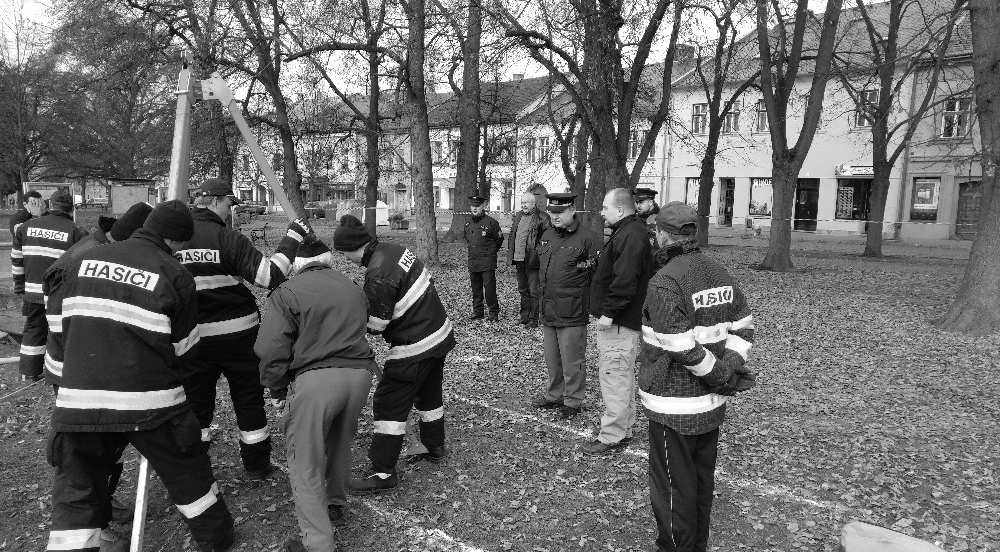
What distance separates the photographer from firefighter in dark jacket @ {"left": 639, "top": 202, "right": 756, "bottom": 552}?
10.4 ft

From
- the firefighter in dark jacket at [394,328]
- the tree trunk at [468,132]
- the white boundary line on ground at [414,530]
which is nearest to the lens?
the white boundary line on ground at [414,530]

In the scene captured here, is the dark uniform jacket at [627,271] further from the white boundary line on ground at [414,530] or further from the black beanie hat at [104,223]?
the black beanie hat at [104,223]

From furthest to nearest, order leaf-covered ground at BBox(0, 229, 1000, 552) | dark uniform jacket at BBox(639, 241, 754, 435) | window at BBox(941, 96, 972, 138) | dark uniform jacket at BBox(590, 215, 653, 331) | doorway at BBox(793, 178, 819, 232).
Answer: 1. doorway at BBox(793, 178, 819, 232)
2. window at BBox(941, 96, 972, 138)
3. dark uniform jacket at BBox(590, 215, 653, 331)
4. leaf-covered ground at BBox(0, 229, 1000, 552)
5. dark uniform jacket at BBox(639, 241, 754, 435)

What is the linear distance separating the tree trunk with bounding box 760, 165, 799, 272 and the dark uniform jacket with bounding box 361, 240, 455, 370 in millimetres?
13524

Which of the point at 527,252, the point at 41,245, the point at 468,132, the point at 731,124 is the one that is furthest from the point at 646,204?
the point at 731,124

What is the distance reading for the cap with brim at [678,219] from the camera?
3316 mm

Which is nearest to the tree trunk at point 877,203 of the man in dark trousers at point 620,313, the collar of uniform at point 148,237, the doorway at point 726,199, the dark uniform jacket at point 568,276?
the doorway at point 726,199

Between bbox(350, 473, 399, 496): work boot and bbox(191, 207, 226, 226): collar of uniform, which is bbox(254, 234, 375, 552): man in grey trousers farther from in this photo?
bbox(191, 207, 226, 226): collar of uniform

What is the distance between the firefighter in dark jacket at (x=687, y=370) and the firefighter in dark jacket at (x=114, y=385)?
245cm

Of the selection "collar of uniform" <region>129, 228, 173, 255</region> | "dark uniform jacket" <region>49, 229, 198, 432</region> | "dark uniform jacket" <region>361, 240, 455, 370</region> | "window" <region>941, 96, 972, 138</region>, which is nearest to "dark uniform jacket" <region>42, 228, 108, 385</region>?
"collar of uniform" <region>129, 228, 173, 255</region>

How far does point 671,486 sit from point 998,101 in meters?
9.28

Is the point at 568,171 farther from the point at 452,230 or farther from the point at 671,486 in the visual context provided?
the point at 671,486

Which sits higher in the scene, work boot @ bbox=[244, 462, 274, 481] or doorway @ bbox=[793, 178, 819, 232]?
doorway @ bbox=[793, 178, 819, 232]

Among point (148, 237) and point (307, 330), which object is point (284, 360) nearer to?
point (307, 330)
